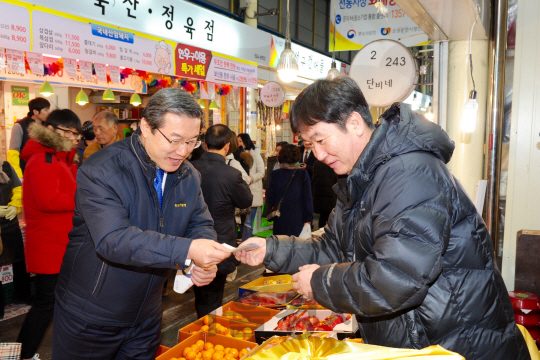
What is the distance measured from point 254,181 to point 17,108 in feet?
22.1

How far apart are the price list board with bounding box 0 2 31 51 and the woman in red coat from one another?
0.93 m

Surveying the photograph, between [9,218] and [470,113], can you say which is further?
[9,218]

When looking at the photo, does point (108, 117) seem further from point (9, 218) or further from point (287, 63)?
point (287, 63)

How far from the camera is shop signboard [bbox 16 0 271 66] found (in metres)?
4.66

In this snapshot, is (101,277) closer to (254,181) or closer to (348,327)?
(348,327)

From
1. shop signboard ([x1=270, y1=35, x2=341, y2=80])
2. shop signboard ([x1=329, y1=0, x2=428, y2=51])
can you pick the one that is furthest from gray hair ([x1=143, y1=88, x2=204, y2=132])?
shop signboard ([x1=270, y1=35, x2=341, y2=80])

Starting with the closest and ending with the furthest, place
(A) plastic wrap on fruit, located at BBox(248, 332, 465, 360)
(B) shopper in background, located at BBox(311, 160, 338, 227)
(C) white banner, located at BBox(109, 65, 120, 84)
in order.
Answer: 1. (A) plastic wrap on fruit, located at BBox(248, 332, 465, 360)
2. (C) white banner, located at BBox(109, 65, 120, 84)
3. (B) shopper in background, located at BBox(311, 160, 338, 227)

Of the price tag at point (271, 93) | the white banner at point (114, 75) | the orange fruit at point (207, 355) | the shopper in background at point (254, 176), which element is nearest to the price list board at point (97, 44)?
the white banner at point (114, 75)

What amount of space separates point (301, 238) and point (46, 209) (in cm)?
235

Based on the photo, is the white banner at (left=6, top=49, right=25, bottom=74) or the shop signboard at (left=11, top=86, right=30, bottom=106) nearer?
the white banner at (left=6, top=49, right=25, bottom=74)

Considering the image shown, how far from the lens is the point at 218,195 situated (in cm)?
409

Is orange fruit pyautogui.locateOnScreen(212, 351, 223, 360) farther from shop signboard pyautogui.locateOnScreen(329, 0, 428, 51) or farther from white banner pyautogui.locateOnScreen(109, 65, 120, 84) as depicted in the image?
shop signboard pyautogui.locateOnScreen(329, 0, 428, 51)

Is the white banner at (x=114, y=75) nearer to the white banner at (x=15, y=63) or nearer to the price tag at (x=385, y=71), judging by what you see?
the white banner at (x=15, y=63)

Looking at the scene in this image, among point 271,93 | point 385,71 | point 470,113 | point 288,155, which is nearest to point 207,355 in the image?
point 470,113
